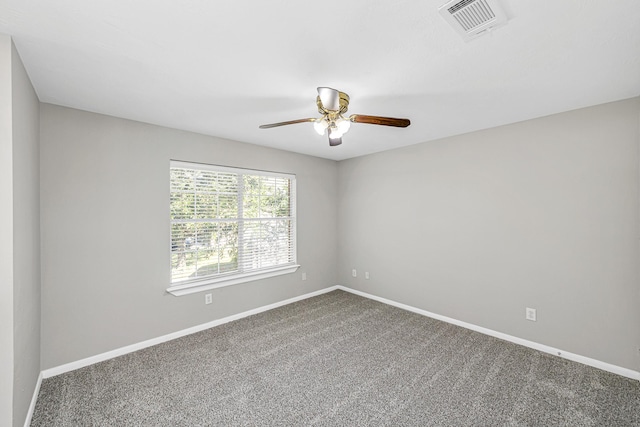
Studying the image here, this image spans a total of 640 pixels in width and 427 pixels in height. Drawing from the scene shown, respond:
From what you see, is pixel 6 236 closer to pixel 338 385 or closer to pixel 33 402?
pixel 33 402

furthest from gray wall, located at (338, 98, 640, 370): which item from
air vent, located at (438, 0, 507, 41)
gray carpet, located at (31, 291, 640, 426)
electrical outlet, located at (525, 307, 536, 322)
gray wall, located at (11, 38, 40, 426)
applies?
gray wall, located at (11, 38, 40, 426)

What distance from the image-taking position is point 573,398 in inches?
82.0

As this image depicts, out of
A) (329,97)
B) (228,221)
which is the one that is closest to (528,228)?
(329,97)

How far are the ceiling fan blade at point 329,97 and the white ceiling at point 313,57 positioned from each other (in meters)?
0.21

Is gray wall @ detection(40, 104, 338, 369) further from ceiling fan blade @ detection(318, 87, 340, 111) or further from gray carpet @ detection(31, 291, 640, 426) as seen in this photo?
ceiling fan blade @ detection(318, 87, 340, 111)


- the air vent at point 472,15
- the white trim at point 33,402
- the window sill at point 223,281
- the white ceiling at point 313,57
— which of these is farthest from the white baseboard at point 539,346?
the white trim at point 33,402

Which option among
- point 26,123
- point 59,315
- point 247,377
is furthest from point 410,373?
point 26,123

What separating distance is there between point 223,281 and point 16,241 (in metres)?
2.11

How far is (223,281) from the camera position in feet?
11.6

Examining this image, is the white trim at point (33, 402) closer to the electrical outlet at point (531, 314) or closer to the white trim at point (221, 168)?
the white trim at point (221, 168)

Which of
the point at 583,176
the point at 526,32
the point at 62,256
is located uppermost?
the point at 526,32

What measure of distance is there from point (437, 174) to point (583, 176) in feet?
4.60

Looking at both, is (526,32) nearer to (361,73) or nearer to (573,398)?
(361,73)

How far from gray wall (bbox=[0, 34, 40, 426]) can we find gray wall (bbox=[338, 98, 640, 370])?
379 centimetres
